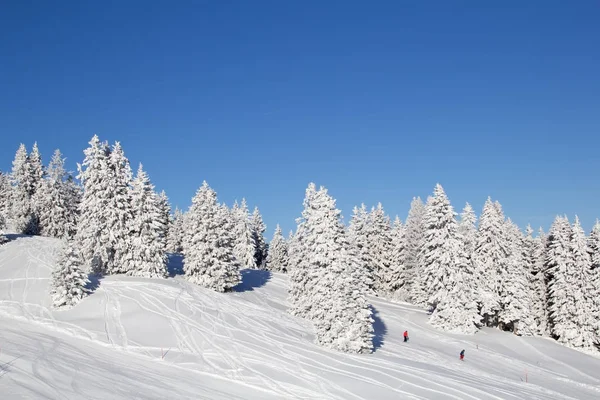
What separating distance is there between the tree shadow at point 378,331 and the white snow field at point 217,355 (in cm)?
26

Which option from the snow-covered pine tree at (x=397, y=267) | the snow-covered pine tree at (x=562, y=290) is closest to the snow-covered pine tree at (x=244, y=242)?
the snow-covered pine tree at (x=397, y=267)

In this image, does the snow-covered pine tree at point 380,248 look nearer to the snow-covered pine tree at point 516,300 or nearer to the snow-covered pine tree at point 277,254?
the snow-covered pine tree at point 516,300

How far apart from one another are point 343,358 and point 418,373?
5.17 m

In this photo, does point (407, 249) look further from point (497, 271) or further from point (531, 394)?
point (531, 394)

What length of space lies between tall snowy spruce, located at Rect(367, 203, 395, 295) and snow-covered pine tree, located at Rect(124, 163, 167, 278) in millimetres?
30956

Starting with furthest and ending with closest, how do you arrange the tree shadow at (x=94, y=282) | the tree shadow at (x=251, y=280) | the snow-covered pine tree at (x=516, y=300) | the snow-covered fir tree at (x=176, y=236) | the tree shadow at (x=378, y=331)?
the snow-covered fir tree at (x=176, y=236) < the tree shadow at (x=251, y=280) < the snow-covered pine tree at (x=516, y=300) < the tree shadow at (x=94, y=282) < the tree shadow at (x=378, y=331)

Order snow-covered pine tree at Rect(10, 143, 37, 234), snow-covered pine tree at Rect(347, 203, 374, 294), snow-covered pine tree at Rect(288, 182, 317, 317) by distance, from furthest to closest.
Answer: snow-covered pine tree at Rect(10, 143, 37, 234) → snow-covered pine tree at Rect(347, 203, 374, 294) → snow-covered pine tree at Rect(288, 182, 317, 317)

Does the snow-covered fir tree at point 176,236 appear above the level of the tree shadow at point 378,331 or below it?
above

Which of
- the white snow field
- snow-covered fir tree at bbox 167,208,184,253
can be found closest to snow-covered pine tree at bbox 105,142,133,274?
the white snow field

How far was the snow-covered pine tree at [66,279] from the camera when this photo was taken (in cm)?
3638

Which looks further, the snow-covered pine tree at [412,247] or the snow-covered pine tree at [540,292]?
the snow-covered pine tree at [412,247]

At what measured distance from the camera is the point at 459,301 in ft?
160

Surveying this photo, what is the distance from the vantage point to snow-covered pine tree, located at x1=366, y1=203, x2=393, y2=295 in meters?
67.8

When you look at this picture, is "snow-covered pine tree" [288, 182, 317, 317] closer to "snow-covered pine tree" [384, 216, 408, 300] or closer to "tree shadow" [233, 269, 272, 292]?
"tree shadow" [233, 269, 272, 292]
